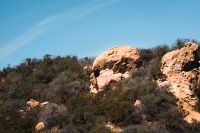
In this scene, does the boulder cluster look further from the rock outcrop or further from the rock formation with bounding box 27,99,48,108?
the rock formation with bounding box 27,99,48,108

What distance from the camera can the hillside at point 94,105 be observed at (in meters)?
18.2

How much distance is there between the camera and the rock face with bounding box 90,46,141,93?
2288 centimetres

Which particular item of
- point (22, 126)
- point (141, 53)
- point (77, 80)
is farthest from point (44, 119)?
point (141, 53)

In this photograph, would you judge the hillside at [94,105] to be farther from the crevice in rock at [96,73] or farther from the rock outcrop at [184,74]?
the crevice in rock at [96,73]

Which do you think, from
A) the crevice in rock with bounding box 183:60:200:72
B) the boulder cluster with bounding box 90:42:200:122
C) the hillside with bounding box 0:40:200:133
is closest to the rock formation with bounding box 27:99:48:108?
the hillside with bounding box 0:40:200:133

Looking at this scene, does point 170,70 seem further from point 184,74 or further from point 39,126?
point 39,126

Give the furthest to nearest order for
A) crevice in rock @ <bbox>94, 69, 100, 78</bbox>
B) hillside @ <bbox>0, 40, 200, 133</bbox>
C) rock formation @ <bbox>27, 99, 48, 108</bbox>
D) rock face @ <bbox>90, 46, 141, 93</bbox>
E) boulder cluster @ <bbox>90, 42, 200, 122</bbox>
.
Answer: crevice in rock @ <bbox>94, 69, 100, 78</bbox>
rock face @ <bbox>90, 46, 141, 93</bbox>
rock formation @ <bbox>27, 99, 48, 108</bbox>
boulder cluster @ <bbox>90, 42, 200, 122</bbox>
hillside @ <bbox>0, 40, 200, 133</bbox>

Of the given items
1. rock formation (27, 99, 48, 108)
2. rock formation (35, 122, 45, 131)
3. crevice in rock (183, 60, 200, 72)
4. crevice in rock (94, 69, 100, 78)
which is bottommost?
rock formation (35, 122, 45, 131)

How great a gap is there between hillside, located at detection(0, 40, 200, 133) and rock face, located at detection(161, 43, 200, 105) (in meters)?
0.43

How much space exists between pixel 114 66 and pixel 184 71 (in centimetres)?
438

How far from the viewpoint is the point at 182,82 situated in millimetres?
20469

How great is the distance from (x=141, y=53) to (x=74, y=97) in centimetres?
649

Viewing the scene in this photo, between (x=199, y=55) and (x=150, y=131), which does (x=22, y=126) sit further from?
(x=199, y=55)

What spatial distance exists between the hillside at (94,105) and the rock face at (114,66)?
44 cm
